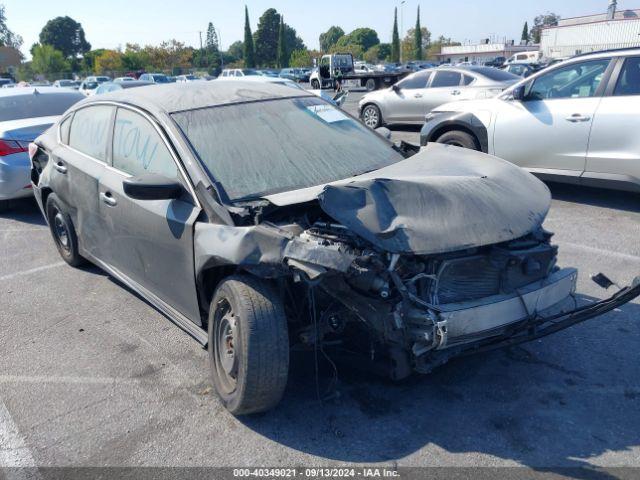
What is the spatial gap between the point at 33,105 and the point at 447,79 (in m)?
8.56

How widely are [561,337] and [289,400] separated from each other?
195 cm

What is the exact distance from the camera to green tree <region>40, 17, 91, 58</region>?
10625 centimetres

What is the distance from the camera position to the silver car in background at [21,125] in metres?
7.17

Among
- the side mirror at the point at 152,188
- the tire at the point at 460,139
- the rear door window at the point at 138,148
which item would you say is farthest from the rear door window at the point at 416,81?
the side mirror at the point at 152,188

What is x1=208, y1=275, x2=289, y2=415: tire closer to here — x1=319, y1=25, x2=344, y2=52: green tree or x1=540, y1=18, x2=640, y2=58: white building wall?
x1=540, y1=18, x2=640, y2=58: white building wall

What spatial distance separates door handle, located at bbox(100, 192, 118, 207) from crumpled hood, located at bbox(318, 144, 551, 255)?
5.75 feet

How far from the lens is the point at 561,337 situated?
13.0 ft

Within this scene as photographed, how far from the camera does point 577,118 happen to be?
6.69m

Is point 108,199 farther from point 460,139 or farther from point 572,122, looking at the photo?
point 572,122

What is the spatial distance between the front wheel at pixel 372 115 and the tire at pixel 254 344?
1135 cm

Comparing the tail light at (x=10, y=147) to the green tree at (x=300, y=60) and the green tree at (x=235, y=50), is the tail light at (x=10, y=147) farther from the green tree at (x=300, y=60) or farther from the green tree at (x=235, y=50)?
the green tree at (x=235, y=50)

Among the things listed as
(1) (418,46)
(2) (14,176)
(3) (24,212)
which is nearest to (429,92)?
(3) (24,212)

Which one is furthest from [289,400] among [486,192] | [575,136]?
[575,136]

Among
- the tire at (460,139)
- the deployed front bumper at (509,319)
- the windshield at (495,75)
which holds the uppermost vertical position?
the windshield at (495,75)
